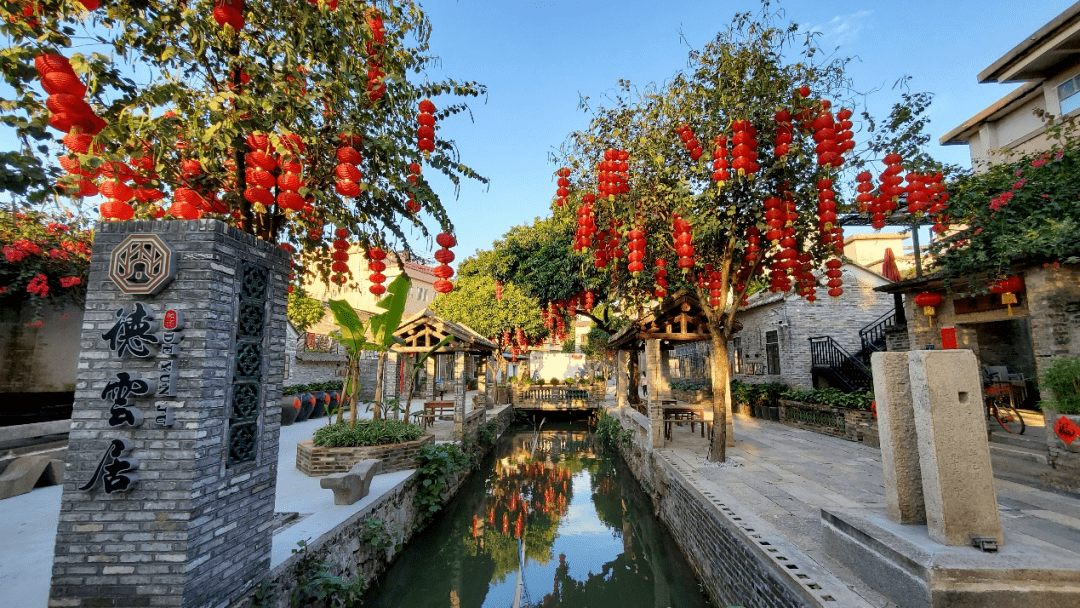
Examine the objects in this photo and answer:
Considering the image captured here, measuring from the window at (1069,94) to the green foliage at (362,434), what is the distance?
1643cm

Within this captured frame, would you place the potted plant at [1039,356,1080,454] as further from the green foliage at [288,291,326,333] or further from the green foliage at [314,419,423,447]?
the green foliage at [288,291,326,333]

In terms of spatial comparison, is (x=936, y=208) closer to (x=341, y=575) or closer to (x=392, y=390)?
(x=341, y=575)

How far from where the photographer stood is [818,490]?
22.0ft

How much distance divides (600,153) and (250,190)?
6653 mm

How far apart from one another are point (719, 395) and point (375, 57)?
25.1 feet

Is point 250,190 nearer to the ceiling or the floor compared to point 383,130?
nearer to the floor

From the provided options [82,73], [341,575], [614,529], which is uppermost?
[82,73]

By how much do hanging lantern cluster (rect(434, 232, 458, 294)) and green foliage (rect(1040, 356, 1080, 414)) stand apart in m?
8.02

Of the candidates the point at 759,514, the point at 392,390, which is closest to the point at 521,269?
the point at 392,390

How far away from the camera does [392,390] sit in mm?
22859

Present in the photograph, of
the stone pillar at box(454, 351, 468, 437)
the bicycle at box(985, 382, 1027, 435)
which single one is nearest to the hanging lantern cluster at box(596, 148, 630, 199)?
the stone pillar at box(454, 351, 468, 437)

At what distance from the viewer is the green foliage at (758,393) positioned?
16.1 meters

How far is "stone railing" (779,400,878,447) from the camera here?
10.5 metres

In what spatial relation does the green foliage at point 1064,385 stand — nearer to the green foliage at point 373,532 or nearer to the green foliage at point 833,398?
the green foliage at point 833,398
